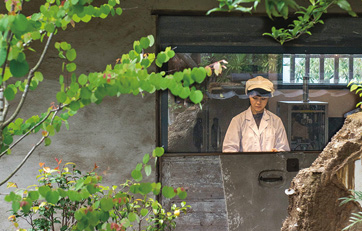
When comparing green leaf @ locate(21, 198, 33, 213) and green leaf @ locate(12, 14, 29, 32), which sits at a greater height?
green leaf @ locate(12, 14, 29, 32)

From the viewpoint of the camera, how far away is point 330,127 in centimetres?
534

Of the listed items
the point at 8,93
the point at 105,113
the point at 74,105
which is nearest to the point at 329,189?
the point at 74,105

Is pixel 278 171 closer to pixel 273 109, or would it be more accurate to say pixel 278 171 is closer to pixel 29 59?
pixel 273 109

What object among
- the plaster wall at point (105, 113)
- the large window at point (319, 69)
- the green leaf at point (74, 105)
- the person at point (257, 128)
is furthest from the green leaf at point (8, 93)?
the large window at point (319, 69)

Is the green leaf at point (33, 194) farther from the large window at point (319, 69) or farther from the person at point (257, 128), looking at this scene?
the large window at point (319, 69)

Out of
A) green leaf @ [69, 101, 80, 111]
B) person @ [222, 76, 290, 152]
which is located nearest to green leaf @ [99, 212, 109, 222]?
green leaf @ [69, 101, 80, 111]

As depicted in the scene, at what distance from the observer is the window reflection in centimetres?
516

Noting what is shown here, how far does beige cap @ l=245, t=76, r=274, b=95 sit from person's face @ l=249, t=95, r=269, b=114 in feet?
0.32

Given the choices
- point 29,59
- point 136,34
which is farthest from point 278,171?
point 29,59

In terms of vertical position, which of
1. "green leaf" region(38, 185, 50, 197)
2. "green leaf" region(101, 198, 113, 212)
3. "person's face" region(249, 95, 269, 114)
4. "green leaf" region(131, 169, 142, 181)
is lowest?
"green leaf" region(101, 198, 113, 212)

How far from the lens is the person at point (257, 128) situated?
5289 mm

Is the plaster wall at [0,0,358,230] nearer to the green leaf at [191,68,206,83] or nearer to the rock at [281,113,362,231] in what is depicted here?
the rock at [281,113,362,231]

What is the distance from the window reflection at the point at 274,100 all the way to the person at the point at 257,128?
60mm

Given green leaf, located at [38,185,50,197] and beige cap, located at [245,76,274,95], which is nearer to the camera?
green leaf, located at [38,185,50,197]
